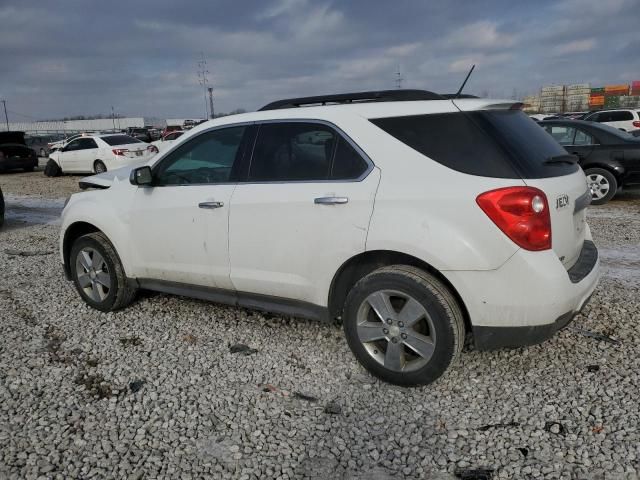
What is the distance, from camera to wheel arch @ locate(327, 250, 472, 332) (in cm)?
323

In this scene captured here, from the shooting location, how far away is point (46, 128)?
3423 inches

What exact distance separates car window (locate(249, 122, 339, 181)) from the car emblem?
141 centimetres

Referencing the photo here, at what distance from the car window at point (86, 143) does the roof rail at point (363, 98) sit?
16.8 meters

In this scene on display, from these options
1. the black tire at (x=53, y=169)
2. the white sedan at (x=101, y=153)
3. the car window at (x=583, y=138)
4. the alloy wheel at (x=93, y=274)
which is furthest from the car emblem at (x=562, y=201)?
the black tire at (x=53, y=169)

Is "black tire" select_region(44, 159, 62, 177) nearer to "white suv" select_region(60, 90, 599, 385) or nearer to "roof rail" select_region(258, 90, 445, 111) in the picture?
"white suv" select_region(60, 90, 599, 385)

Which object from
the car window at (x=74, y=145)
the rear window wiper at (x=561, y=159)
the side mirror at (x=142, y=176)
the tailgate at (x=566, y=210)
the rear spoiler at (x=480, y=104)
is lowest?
the tailgate at (x=566, y=210)

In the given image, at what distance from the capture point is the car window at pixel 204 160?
406 cm

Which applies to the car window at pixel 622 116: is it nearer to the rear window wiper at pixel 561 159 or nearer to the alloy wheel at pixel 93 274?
the rear window wiper at pixel 561 159

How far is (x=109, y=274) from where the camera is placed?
15.6 ft

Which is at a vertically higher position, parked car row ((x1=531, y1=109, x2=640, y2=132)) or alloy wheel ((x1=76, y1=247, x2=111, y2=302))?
parked car row ((x1=531, y1=109, x2=640, y2=132))

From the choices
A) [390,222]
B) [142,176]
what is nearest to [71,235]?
[142,176]

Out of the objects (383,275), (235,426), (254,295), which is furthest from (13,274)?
(383,275)

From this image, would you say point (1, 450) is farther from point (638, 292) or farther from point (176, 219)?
point (638, 292)

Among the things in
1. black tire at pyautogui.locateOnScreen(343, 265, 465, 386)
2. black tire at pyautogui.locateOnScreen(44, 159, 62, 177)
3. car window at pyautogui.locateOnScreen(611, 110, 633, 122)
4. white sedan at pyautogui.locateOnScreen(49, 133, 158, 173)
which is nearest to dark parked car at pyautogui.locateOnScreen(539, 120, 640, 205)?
black tire at pyautogui.locateOnScreen(343, 265, 465, 386)
